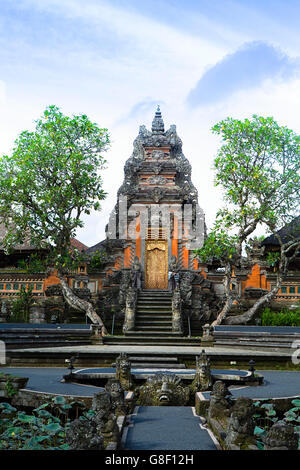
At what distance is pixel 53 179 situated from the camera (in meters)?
A: 17.7

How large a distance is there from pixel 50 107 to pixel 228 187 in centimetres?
726

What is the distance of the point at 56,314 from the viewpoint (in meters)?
19.0

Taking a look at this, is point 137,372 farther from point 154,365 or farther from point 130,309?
point 130,309

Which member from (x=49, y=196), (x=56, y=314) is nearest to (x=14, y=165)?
(x=49, y=196)

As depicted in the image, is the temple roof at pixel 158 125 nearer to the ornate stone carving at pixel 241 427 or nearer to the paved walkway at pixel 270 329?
the paved walkway at pixel 270 329

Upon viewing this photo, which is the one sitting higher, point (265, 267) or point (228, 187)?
point (228, 187)

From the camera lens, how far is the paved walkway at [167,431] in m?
5.07

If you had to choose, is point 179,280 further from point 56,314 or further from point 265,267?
point 56,314

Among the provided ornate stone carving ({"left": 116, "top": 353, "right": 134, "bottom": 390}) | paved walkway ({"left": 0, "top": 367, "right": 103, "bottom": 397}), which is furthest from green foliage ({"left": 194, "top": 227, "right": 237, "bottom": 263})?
ornate stone carving ({"left": 116, "top": 353, "right": 134, "bottom": 390})

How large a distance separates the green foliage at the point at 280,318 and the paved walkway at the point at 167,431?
11.1 m

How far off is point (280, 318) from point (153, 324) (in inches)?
186

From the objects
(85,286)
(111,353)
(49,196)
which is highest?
(49,196)

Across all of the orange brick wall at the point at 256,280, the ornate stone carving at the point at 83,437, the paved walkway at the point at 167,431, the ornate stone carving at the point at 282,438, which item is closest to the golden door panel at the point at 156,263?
the orange brick wall at the point at 256,280
